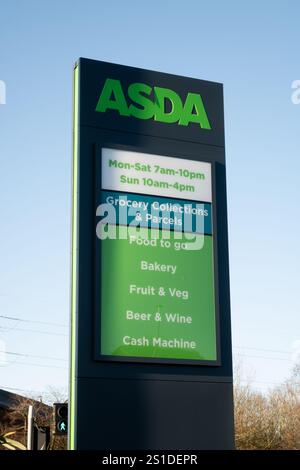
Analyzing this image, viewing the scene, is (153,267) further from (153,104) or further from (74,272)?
(153,104)

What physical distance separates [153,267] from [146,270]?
0.11 meters

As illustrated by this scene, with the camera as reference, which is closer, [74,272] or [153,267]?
[74,272]

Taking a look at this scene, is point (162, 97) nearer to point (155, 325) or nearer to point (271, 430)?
point (155, 325)

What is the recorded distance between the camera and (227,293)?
12.9 m

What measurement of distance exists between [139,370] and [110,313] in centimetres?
88

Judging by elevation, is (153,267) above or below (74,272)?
above

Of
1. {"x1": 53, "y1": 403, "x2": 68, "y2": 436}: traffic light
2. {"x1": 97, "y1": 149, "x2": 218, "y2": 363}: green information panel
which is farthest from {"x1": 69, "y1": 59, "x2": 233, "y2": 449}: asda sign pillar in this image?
{"x1": 53, "y1": 403, "x2": 68, "y2": 436}: traffic light

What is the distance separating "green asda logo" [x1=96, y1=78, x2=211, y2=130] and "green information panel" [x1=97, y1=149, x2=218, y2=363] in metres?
0.69

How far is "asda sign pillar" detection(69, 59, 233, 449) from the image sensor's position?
464 inches

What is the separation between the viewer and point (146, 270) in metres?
12.3

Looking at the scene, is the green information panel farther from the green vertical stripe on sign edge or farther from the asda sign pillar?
the green vertical stripe on sign edge

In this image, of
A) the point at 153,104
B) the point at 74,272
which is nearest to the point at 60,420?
the point at 74,272

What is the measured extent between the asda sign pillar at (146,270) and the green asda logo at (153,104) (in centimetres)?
2

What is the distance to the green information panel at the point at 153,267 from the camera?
474 inches
